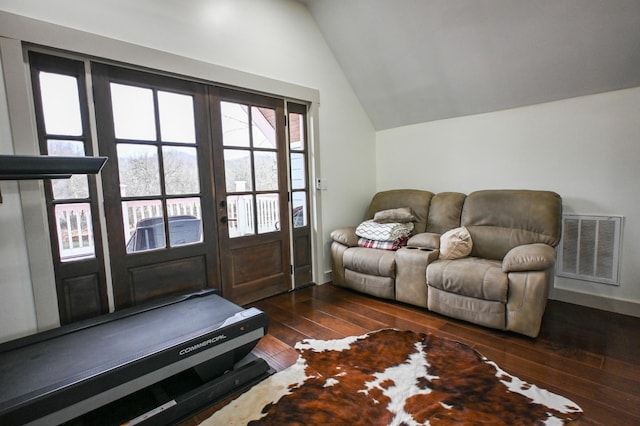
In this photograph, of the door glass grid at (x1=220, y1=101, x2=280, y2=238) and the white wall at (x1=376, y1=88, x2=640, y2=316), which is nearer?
the white wall at (x1=376, y1=88, x2=640, y2=316)

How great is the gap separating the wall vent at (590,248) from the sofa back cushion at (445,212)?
0.91 meters

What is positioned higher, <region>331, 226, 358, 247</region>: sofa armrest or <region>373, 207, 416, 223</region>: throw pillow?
<region>373, 207, 416, 223</region>: throw pillow

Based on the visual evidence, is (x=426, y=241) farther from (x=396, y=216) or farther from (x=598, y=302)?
(x=598, y=302)

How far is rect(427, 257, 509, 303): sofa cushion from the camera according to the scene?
2367mm

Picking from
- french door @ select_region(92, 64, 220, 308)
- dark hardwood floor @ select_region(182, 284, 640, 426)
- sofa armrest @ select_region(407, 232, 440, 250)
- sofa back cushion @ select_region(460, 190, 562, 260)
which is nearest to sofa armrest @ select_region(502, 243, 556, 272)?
sofa back cushion @ select_region(460, 190, 562, 260)

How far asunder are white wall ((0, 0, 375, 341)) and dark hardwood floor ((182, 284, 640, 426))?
90 cm

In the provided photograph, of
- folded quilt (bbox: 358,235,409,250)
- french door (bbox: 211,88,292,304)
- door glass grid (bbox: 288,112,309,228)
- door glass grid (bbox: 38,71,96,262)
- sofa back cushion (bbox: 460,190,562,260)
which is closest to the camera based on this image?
door glass grid (bbox: 38,71,96,262)

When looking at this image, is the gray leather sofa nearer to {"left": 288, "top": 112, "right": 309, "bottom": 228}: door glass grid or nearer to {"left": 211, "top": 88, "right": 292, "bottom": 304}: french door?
{"left": 288, "top": 112, "right": 309, "bottom": 228}: door glass grid

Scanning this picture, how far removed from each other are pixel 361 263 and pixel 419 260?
62 cm

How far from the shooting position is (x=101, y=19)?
2.14 m

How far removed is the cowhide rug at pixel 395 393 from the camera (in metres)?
1.55

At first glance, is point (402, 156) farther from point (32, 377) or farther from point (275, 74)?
point (32, 377)

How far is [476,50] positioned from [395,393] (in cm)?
295

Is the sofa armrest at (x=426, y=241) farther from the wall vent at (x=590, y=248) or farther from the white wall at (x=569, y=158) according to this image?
the wall vent at (x=590, y=248)
